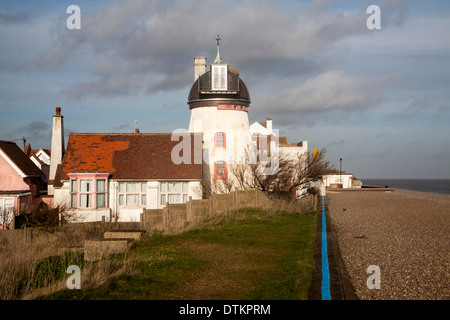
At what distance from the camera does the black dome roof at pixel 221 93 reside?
116ft

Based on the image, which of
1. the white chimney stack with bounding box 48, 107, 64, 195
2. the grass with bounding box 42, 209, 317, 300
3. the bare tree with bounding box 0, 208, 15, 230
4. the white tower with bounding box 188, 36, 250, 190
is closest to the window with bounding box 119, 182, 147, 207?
the white chimney stack with bounding box 48, 107, 64, 195

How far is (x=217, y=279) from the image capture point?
10.3 meters

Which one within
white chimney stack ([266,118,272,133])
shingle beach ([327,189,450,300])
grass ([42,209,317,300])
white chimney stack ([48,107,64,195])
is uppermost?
white chimney stack ([266,118,272,133])

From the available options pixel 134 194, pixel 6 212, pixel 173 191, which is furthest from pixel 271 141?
pixel 6 212

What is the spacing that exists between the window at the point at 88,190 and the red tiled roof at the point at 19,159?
3.15m

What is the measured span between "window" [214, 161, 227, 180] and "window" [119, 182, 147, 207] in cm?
725

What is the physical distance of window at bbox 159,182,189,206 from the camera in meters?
29.2

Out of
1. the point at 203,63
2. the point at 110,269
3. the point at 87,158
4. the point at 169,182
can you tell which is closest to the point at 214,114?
the point at 203,63

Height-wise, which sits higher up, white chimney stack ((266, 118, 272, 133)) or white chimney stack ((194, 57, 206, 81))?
white chimney stack ((194, 57, 206, 81))

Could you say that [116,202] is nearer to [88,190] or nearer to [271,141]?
[88,190]

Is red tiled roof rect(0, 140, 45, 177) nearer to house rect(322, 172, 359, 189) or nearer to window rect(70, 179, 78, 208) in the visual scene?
window rect(70, 179, 78, 208)

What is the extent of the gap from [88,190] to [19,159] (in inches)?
207

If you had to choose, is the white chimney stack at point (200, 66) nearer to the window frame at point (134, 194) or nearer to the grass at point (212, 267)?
the window frame at point (134, 194)
